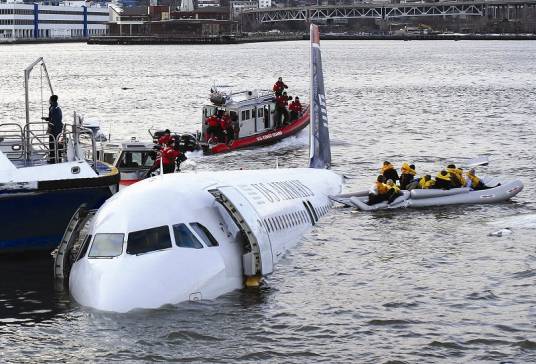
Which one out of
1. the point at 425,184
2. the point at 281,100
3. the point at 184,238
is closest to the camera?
the point at 184,238

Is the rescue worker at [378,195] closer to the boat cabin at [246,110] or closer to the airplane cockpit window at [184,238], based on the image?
the airplane cockpit window at [184,238]

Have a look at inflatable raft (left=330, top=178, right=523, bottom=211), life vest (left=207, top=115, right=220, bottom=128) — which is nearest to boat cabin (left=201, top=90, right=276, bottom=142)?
life vest (left=207, top=115, right=220, bottom=128)

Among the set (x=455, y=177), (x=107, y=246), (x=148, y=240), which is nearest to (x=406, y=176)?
(x=455, y=177)

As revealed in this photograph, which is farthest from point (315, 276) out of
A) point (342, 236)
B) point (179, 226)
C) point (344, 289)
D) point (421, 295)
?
point (179, 226)

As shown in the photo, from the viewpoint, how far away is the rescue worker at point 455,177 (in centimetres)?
4372

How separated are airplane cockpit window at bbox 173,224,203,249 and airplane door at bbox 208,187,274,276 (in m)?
1.91

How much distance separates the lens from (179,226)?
2345 centimetres

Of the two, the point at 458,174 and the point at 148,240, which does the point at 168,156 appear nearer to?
the point at 458,174

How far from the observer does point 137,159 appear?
45781mm

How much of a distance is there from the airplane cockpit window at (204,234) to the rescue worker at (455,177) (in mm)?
21494

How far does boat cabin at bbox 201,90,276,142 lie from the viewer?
202ft

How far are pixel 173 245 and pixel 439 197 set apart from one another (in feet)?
71.5

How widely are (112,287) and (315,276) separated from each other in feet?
32.1

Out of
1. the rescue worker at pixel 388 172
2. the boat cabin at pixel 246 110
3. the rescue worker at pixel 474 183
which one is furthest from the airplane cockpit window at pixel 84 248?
the boat cabin at pixel 246 110
